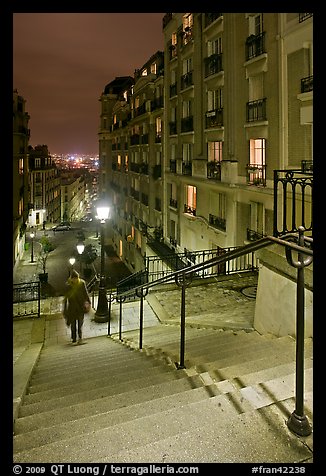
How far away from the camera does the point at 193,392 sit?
3736mm

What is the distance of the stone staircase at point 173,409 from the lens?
2680mm

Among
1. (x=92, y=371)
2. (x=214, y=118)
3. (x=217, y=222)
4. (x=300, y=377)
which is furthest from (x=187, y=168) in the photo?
(x=300, y=377)

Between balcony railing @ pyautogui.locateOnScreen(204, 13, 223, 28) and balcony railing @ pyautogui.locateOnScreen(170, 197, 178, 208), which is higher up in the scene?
balcony railing @ pyautogui.locateOnScreen(204, 13, 223, 28)

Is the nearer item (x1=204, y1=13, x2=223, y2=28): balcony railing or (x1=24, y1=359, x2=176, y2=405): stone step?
(x1=24, y1=359, x2=176, y2=405): stone step

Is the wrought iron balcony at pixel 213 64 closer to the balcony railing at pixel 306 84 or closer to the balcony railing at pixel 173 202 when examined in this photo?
the balcony railing at pixel 306 84

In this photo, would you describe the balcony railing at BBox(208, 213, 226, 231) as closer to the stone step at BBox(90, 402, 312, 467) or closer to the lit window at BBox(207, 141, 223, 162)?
the lit window at BBox(207, 141, 223, 162)

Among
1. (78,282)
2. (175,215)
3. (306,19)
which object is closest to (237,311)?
(78,282)

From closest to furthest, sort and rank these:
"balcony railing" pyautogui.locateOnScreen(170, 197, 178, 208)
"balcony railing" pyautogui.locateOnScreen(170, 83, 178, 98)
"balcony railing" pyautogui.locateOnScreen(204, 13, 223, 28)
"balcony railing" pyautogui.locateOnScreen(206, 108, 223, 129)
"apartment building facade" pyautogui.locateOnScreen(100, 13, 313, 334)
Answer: "apartment building facade" pyautogui.locateOnScreen(100, 13, 313, 334) → "balcony railing" pyautogui.locateOnScreen(204, 13, 223, 28) → "balcony railing" pyautogui.locateOnScreen(206, 108, 223, 129) → "balcony railing" pyautogui.locateOnScreen(170, 83, 178, 98) → "balcony railing" pyautogui.locateOnScreen(170, 197, 178, 208)

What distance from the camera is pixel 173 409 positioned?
3.31 m

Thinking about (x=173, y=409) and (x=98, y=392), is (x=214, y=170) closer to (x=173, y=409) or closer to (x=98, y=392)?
(x=98, y=392)

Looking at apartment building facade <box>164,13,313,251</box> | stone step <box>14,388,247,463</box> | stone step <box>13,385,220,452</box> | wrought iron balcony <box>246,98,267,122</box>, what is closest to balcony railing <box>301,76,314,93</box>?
apartment building facade <box>164,13,313,251</box>

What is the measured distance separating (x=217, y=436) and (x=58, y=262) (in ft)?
111

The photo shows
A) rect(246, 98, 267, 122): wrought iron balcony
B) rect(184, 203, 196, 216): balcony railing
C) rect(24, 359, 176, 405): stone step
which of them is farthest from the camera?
rect(184, 203, 196, 216): balcony railing

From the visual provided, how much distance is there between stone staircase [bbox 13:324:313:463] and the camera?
2.68 meters
